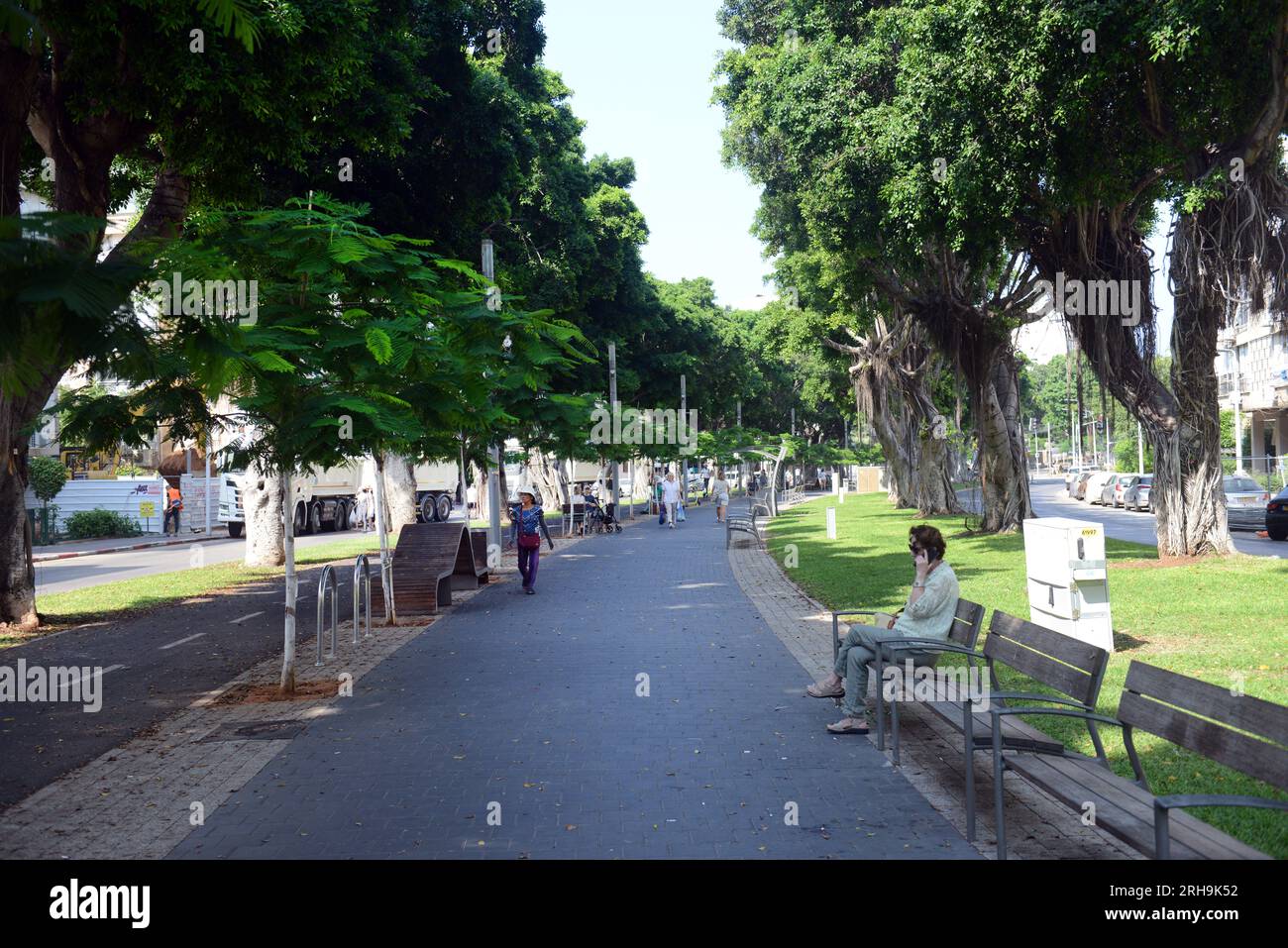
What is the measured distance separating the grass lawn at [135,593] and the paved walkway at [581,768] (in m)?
5.80

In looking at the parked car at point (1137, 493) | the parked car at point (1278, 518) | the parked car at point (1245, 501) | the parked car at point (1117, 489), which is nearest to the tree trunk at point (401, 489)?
the parked car at point (1278, 518)

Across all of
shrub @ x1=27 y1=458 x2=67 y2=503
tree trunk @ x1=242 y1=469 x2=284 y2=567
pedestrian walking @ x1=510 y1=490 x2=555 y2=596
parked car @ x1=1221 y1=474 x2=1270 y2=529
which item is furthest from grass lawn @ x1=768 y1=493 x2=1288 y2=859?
shrub @ x1=27 y1=458 x2=67 y2=503

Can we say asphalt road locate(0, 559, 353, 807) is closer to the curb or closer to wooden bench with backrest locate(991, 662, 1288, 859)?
wooden bench with backrest locate(991, 662, 1288, 859)

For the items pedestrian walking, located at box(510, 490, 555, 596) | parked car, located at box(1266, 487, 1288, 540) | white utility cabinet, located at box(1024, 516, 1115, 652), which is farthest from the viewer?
parked car, located at box(1266, 487, 1288, 540)

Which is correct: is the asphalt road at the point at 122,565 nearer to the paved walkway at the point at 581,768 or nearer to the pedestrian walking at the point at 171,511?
the pedestrian walking at the point at 171,511

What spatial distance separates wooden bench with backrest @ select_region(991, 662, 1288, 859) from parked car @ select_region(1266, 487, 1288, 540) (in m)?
→ 21.9

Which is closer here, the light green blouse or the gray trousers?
the gray trousers

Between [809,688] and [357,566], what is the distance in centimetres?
576

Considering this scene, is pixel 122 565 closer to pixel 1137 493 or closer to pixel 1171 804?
pixel 1171 804

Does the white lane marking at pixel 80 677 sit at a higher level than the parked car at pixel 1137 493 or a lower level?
lower

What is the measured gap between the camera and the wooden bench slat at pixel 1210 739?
3961mm

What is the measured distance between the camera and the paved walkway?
204 inches

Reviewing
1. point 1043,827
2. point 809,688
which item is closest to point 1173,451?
point 809,688
